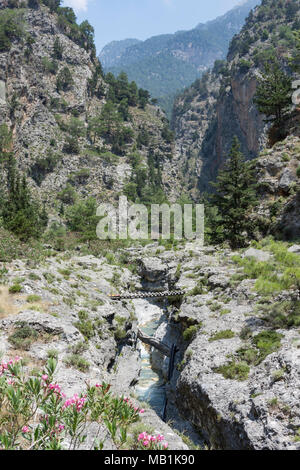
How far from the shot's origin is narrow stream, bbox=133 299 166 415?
25.4 meters

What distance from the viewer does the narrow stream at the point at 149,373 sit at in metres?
25.4

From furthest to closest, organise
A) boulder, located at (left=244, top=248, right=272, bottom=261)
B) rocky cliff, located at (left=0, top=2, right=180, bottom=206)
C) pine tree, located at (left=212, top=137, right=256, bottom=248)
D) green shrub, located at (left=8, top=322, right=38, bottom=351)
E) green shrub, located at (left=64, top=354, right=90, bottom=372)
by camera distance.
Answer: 1. rocky cliff, located at (left=0, top=2, right=180, bottom=206)
2. pine tree, located at (left=212, top=137, right=256, bottom=248)
3. boulder, located at (left=244, top=248, right=272, bottom=261)
4. green shrub, located at (left=8, top=322, right=38, bottom=351)
5. green shrub, located at (left=64, top=354, right=90, bottom=372)

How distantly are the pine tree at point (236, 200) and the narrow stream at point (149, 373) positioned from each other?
15852mm

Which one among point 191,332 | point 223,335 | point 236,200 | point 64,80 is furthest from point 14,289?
point 64,80

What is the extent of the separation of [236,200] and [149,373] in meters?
20.4

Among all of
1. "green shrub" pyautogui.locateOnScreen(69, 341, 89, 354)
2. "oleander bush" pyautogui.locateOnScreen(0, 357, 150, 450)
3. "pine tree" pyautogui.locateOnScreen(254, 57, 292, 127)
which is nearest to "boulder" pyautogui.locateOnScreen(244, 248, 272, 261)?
"green shrub" pyautogui.locateOnScreen(69, 341, 89, 354)

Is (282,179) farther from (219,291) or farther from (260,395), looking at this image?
(260,395)

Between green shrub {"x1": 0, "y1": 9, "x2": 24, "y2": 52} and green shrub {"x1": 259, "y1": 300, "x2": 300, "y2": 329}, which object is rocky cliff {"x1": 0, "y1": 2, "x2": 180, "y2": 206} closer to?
green shrub {"x1": 0, "y1": 9, "x2": 24, "y2": 52}

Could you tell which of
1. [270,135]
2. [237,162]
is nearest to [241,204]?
[237,162]

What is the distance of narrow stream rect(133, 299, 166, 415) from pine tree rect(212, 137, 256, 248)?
15.9 metres

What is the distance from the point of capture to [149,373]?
103 feet

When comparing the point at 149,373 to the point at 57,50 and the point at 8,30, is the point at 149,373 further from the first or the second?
the point at 57,50

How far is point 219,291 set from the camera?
23.3 m

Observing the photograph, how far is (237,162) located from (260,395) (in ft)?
96.0
